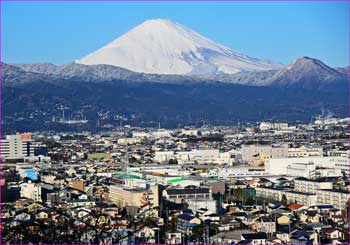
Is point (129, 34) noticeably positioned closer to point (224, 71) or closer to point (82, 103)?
point (224, 71)

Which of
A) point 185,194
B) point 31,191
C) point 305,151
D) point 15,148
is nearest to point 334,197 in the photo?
point 185,194

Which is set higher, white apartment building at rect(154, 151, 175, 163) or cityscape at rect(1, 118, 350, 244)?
white apartment building at rect(154, 151, 175, 163)

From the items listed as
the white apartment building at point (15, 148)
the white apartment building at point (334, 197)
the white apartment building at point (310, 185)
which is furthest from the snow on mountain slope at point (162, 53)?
the white apartment building at point (334, 197)

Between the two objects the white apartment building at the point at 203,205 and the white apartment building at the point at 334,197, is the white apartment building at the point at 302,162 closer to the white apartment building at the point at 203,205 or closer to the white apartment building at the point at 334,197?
the white apartment building at the point at 334,197

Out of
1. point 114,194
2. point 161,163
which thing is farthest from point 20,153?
point 114,194

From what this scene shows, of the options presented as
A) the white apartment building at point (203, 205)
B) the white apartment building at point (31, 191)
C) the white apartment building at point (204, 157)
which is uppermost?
the white apartment building at point (204, 157)

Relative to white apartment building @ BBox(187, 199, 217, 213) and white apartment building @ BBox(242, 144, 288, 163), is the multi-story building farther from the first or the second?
white apartment building @ BBox(242, 144, 288, 163)

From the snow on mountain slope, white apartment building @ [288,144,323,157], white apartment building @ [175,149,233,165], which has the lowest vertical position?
white apartment building @ [175,149,233,165]

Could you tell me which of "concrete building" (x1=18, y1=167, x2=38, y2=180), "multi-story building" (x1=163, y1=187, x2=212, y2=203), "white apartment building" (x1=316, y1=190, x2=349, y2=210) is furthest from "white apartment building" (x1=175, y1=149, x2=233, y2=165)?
"white apartment building" (x1=316, y1=190, x2=349, y2=210)
